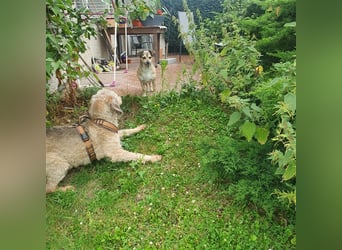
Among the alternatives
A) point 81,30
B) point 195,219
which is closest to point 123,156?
point 195,219

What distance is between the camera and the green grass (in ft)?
4.99

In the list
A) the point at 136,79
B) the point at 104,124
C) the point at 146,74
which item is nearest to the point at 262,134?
the point at 104,124

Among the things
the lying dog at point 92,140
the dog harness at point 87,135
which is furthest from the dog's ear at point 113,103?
the dog harness at point 87,135

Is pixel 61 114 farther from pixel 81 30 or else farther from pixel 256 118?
pixel 256 118

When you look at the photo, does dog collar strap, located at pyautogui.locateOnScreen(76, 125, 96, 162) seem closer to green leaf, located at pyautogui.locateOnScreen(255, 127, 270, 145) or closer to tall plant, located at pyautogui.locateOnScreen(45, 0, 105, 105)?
tall plant, located at pyautogui.locateOnScreen(45, 0, 105, 105)

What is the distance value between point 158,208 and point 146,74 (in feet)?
7.08

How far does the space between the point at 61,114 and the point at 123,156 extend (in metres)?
1.04

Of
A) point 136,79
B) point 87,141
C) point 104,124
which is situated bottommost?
point 87,141

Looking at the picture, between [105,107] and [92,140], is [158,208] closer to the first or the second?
[92,140]

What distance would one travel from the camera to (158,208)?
1.78 metres

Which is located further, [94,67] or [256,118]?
[94,67]

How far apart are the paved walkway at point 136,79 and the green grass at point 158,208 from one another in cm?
102

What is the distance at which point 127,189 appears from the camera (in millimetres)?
1995
